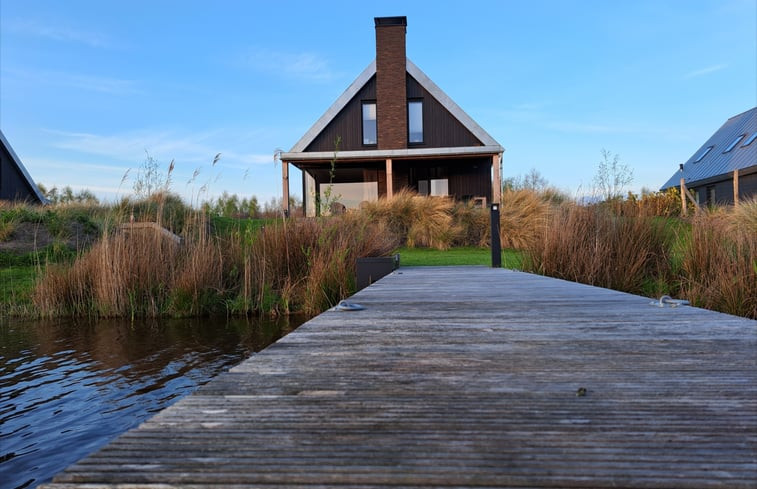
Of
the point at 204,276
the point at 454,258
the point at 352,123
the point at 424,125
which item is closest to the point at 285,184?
the point at 352,123

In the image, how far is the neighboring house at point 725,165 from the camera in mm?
17969

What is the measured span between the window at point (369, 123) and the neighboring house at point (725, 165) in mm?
12485

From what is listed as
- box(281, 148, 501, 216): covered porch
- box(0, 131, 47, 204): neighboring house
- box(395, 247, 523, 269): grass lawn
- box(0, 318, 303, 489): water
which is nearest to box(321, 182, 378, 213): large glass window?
box(281, 148, 501, 216): covered porch

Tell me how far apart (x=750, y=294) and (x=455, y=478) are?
4.33m

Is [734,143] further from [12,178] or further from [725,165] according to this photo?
[12,178]

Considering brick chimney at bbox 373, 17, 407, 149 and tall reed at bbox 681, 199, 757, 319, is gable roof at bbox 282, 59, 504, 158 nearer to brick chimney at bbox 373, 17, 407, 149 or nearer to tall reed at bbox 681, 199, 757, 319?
brick chimney at bbox 373, 17, 407, 149

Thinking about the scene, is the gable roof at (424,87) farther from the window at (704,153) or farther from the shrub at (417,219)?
the window at (704,153)

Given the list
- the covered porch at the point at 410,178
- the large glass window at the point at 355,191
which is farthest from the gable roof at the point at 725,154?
the large glass window at the point at 355,191

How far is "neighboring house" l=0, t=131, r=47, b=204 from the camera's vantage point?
18969 millimetres

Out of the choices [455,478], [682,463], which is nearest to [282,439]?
[455,478]

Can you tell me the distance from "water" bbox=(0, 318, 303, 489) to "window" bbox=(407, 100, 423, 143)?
40.2 ft

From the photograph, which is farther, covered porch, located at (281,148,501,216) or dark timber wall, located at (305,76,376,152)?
covered porch, located at (281,148,501,216)

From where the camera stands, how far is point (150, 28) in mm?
9086

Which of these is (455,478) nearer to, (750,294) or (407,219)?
(750,294)
